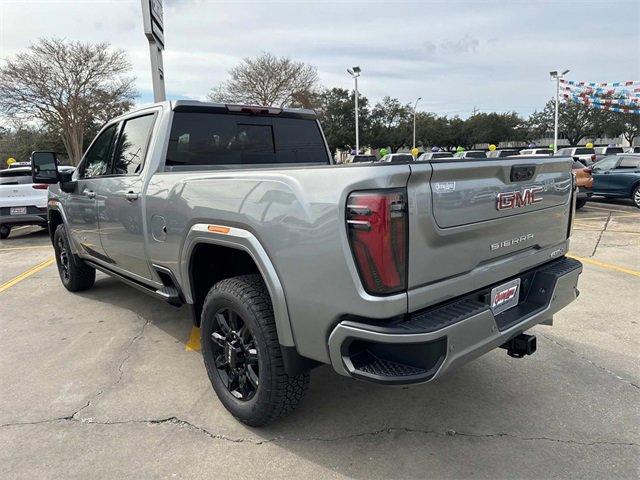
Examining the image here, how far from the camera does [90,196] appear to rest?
4.54 metres

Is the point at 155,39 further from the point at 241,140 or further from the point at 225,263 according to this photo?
the point at 225,263

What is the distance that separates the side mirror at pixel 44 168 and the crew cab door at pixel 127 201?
3.65ft

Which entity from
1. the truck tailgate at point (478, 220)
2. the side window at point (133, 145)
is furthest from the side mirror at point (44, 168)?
the truck tailgate at point (478, 220)

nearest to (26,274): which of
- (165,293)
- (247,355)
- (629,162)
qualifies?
(165,293)

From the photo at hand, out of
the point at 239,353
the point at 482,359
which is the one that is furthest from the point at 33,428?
the point at 482,359

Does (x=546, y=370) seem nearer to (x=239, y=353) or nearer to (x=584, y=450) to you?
(x=584, y=450)

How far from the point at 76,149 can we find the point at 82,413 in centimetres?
4371

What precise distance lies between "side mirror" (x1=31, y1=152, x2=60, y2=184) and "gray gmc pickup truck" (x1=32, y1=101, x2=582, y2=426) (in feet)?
5.41

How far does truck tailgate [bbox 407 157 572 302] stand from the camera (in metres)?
2.19

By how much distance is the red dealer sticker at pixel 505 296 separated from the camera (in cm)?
264

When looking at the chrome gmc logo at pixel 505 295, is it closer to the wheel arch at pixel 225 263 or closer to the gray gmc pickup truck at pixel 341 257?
the gray gmc pickup truck at pixel 341 257

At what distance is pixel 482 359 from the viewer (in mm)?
3736

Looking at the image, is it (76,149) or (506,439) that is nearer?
(506,439)

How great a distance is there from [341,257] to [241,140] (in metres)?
2.31
